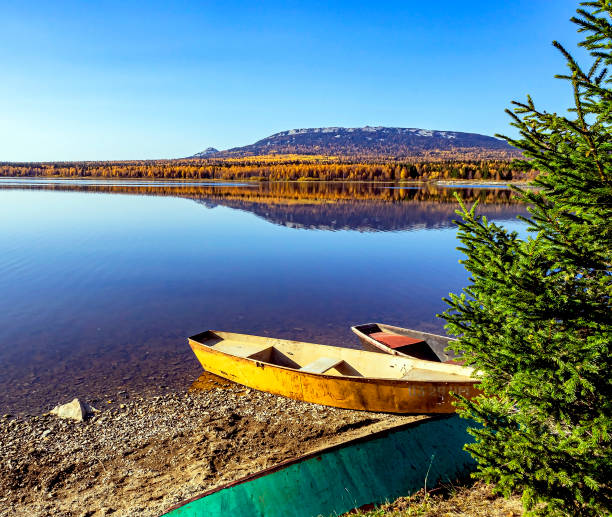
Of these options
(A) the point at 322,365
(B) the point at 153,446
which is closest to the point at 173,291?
(A) the point at 322,365

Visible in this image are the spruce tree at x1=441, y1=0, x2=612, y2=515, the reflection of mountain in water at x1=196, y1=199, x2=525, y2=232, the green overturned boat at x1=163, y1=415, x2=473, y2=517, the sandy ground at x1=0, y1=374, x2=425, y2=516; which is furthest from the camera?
the reflection of mountain in water at x1=196, y1=199, x2=525, y2=232

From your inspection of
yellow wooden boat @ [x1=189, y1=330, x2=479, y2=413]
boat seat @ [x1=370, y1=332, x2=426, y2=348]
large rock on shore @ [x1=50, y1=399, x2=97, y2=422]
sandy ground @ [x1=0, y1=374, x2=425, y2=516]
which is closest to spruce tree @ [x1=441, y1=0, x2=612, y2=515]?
yellow wooden boat @ [x1=189, y1=330, x2=479, y2=413]

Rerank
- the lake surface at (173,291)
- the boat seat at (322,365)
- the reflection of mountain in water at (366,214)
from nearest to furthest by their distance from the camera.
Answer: the boat seat at (322,365), the lake surface at (173,291), the reflection of mountain in water at (366,214)

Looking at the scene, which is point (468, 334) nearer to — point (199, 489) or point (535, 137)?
point (535, 137)

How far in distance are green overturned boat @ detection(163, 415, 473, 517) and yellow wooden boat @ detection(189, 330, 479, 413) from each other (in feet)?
6.20

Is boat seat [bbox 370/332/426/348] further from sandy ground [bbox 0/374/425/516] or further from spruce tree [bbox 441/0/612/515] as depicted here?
spruce tree [bbox 441/0/612/515]

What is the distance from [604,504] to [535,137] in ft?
12.0

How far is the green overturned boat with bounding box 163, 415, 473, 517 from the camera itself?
231 inches

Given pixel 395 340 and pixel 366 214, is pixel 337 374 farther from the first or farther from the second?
pixel 366 214

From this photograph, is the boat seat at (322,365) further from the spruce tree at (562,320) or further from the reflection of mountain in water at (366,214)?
the reflection of mountain in water at (366,214)

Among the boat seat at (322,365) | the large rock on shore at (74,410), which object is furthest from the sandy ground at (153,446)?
the boat seat at (322,365)

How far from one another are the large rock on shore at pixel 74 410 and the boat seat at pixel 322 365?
5106 mm

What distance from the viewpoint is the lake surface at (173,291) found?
13013mm

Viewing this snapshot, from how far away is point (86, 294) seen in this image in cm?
2091
